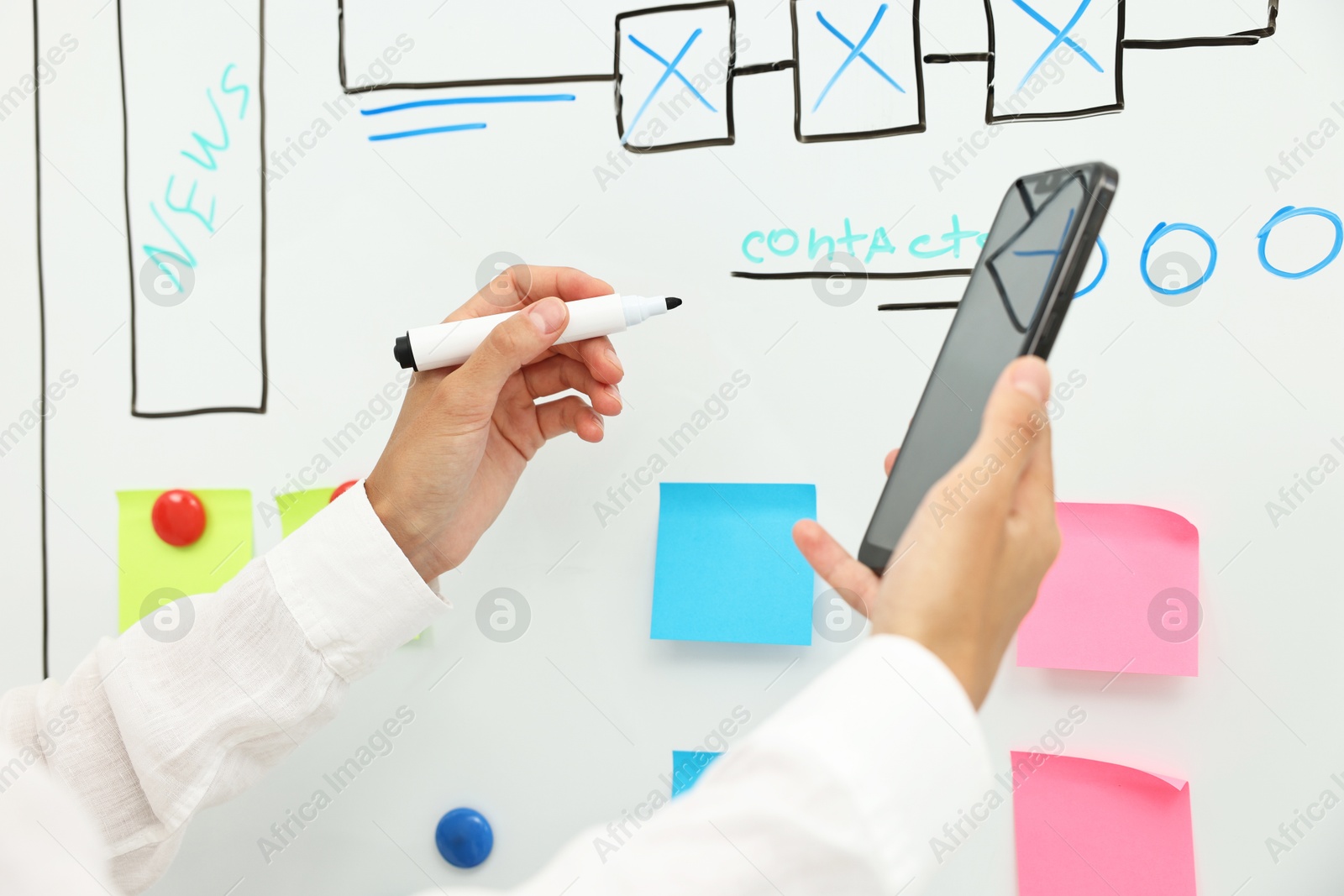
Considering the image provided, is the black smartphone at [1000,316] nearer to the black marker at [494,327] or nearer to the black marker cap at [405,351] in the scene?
the black marker at [494,327]

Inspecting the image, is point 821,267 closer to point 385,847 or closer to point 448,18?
point 448,18

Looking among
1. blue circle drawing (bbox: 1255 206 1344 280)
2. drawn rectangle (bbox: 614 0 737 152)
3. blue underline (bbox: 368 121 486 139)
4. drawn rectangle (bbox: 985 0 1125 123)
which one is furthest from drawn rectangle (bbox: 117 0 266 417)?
blue circle drawing (bbox: 1255 206 1344 280)

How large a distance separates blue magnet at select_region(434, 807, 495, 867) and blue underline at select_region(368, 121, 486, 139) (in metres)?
0.49

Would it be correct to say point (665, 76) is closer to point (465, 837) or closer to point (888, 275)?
point (888, 275)

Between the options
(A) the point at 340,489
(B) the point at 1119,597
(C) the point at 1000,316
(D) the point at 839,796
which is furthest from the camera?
(A) the point at 340,489

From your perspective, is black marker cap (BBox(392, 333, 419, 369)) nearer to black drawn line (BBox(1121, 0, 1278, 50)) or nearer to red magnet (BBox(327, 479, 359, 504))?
red magnet (BBox(327, 479, 359, 504))

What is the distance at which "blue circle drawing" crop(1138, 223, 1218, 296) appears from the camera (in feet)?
1.67

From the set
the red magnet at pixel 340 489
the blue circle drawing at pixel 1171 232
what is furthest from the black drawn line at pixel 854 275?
the red magnet at pixel 340 489

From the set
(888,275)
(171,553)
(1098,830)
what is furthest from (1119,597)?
(171,553)

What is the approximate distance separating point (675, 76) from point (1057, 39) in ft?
0.79

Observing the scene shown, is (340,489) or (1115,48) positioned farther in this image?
(340,489)

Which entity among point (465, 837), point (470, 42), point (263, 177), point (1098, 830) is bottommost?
point (465, 837)

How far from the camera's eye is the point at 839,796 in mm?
295

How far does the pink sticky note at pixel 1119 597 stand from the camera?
512 mm
